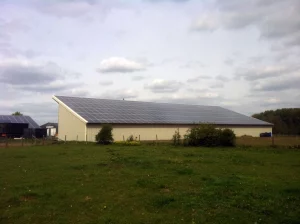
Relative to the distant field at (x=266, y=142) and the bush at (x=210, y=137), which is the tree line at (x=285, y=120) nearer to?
the distant field at (x=266, y=142)

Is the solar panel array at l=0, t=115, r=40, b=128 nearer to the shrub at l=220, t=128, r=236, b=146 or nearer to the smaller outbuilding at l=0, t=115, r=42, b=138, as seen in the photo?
the smaller outbuilding at l=0, t=115, r=42, b=138

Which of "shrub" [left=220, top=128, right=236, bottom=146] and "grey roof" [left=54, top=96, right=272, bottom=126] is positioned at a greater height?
"grey roof" [left=54, top=96, right=272, bottom=126]

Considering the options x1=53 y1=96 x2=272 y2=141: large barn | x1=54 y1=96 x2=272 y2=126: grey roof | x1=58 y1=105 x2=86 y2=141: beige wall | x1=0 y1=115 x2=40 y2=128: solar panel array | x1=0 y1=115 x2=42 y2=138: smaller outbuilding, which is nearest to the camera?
x1=58 y1=105 x2=86 y2=141: beige wall

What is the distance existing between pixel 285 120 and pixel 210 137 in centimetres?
7229

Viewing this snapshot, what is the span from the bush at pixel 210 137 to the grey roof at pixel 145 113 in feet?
45.2

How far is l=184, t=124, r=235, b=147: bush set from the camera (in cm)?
3394

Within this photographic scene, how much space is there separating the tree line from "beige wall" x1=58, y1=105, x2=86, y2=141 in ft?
182

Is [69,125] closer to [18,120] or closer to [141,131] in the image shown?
[141,131]

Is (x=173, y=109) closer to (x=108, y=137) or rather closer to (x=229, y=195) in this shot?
(x=108, y=137)

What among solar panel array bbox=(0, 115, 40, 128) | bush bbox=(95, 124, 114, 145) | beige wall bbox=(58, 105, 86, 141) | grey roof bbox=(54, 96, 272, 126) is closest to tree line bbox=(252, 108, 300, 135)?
grey roof bbox=(54, 96, 272, 126)

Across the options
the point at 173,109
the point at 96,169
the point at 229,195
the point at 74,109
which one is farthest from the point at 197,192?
the point at 173,109

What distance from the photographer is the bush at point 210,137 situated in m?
33.9

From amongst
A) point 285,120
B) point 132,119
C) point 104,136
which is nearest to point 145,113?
point 132,119

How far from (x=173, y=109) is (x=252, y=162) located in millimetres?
46227
